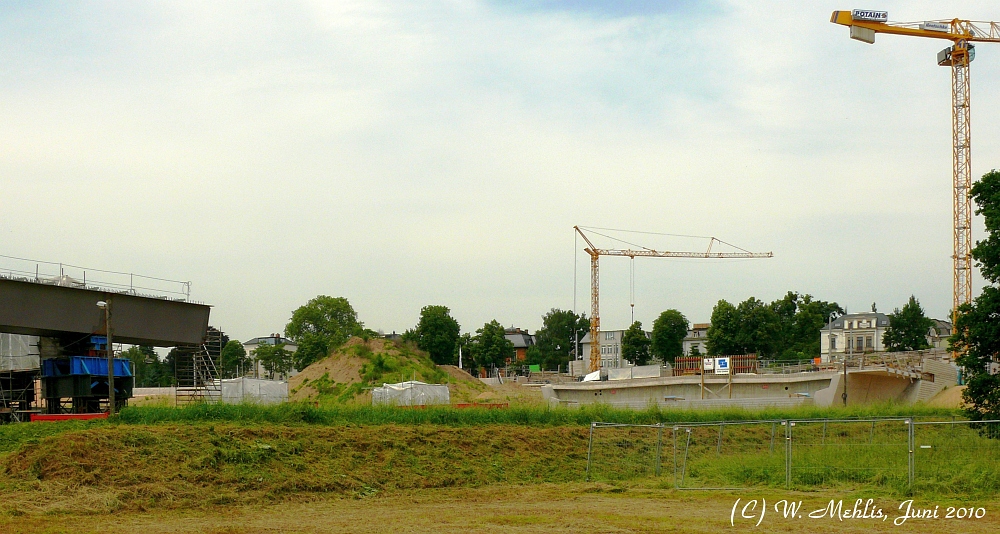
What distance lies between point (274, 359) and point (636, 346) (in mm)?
54132

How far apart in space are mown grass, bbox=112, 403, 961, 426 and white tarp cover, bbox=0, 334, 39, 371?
18208mm

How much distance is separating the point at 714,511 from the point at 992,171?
21001mm

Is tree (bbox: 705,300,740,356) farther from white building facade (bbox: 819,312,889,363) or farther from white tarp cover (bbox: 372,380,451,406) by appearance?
white tarp cover (bbox: 372,380,451,406)

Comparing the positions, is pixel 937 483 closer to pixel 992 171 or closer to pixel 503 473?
pixel 503 473

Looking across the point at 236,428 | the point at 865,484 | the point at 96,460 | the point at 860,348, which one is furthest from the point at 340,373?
the point at 860,348

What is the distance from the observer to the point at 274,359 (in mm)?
136125

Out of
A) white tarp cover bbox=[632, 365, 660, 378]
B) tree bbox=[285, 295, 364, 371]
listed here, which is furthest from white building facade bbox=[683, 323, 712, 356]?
Result: white tarp cover bbox=[632, 365, 660, 378]

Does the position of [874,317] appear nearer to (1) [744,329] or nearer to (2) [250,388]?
(1) [744,329]

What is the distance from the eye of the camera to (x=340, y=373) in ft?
269

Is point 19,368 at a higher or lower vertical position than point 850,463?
higher

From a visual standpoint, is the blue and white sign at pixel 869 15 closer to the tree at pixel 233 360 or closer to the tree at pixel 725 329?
the tree at pixel 725 329

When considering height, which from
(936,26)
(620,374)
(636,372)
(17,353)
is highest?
(936,26)

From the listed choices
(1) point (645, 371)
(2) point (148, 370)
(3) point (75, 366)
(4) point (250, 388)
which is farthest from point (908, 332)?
(2) point (148, 370)

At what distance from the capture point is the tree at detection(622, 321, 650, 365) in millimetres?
128625
